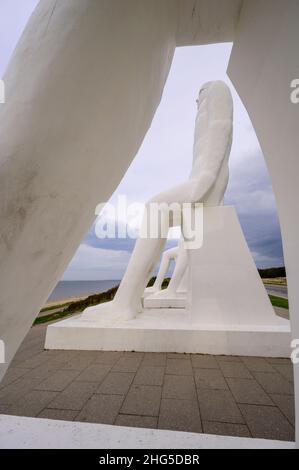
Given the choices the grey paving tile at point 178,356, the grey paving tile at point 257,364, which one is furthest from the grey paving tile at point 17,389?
the grey paving tile at point 257,364

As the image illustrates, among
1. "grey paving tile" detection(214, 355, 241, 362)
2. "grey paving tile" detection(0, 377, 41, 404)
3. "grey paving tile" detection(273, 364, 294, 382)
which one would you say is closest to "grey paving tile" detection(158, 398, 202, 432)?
"grey paving tile" detection(214, 355, 241, 362)

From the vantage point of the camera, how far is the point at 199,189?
4570 millimetres

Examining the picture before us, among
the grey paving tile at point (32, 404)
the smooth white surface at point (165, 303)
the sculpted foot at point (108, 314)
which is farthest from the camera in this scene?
the smooth white surface at point (165, 303)

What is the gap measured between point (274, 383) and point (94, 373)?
89.6 inches

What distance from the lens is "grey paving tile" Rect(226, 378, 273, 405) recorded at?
2246 mm

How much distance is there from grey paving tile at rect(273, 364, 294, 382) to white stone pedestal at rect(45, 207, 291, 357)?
36 centimetres

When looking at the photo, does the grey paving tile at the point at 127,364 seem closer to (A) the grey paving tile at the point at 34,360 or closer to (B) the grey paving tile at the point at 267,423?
(A) the grey paving tile at the point at 34,360

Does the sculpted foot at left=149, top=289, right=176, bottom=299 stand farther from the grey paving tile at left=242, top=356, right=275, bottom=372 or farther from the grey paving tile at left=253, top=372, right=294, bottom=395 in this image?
the grey paving tile at left=253, top=372, right=294, bottom=395

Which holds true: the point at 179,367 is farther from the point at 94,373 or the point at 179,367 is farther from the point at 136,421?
the point at 136,421

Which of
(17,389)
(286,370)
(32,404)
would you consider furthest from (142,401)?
(286,370)

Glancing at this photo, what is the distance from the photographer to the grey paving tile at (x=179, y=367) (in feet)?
9.59

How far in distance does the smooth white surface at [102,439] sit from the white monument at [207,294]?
2.36 m

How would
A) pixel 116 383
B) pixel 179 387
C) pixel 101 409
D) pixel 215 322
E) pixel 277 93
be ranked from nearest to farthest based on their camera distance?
pixel 277 93 < pixel 101 409 < pixel 179 387 < pixel 116 383 < pixel 215 322
